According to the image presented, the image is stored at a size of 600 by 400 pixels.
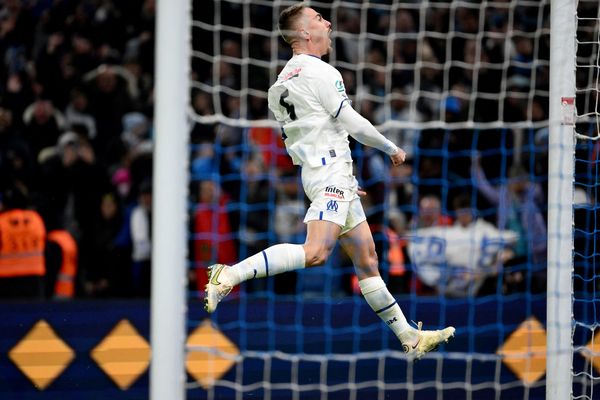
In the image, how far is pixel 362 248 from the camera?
6539 mm

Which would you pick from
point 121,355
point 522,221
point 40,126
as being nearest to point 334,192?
point 121,355

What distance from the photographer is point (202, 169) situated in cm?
1006

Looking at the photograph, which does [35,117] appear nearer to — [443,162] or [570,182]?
[443,162]

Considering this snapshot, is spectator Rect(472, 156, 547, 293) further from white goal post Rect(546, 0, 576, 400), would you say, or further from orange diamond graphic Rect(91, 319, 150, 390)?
orange diamond graphic Rect(91, 319, 150, 390)

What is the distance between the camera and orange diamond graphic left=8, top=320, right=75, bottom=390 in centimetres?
775

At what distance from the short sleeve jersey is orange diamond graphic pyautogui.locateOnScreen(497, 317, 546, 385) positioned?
254 centimetres

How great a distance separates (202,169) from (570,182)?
441 cm

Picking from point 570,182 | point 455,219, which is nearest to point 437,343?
point 570,182

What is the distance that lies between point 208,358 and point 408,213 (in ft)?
9.72

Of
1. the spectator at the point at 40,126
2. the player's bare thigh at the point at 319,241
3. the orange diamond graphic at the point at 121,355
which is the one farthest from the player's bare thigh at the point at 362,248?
the spectator at the point at 40,126

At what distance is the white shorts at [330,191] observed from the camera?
633 centimetres

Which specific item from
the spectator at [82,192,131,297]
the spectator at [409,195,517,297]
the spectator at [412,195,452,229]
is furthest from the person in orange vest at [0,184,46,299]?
the spectator at [412,195,452,229]

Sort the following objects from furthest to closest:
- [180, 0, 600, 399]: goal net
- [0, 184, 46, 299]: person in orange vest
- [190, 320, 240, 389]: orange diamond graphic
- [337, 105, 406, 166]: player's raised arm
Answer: [0, 184, 46, 299]: person in orange vest
[180, 0, 600, 399]: goal net
[190, 320, 240, 389]: orange diamond graphic
[337, 105, 406, 166]: player's raised arm

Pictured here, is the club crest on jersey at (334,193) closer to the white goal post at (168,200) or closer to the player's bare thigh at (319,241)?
the player's bare thigh at (319,241)
